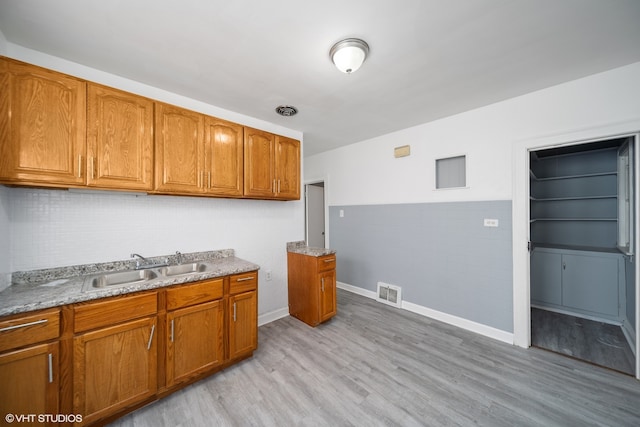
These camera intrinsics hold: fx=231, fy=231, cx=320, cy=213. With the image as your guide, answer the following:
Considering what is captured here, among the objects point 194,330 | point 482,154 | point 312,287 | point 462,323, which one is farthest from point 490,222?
point 194,330

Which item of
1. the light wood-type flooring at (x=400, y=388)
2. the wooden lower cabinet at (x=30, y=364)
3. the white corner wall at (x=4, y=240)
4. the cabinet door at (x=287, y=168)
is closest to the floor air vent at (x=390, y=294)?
the light wood-type flooring at (x=400, y=388)

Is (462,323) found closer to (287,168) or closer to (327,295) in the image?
(327,295)

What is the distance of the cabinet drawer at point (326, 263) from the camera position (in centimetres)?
286

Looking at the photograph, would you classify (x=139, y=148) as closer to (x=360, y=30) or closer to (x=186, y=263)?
(x=186, y=263)

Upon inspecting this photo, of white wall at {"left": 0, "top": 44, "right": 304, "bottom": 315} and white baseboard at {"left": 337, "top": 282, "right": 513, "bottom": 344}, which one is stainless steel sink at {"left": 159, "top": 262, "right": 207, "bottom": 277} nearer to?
white wall at {"left": 0, "top": 44, "right": 304, "bottom": 315}

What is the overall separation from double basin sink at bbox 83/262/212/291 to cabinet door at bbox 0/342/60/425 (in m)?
0.39

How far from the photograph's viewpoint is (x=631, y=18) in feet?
4.78

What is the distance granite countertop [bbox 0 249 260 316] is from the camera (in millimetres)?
1339

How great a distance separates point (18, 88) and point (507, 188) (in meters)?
4.19

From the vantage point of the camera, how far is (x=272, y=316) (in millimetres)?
3072

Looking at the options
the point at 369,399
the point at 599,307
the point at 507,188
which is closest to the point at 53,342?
the point at 369,399

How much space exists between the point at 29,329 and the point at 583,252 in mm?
5353

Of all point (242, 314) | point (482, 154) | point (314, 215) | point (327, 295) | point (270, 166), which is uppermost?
point (482, 154)

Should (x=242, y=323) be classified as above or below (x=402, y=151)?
below
